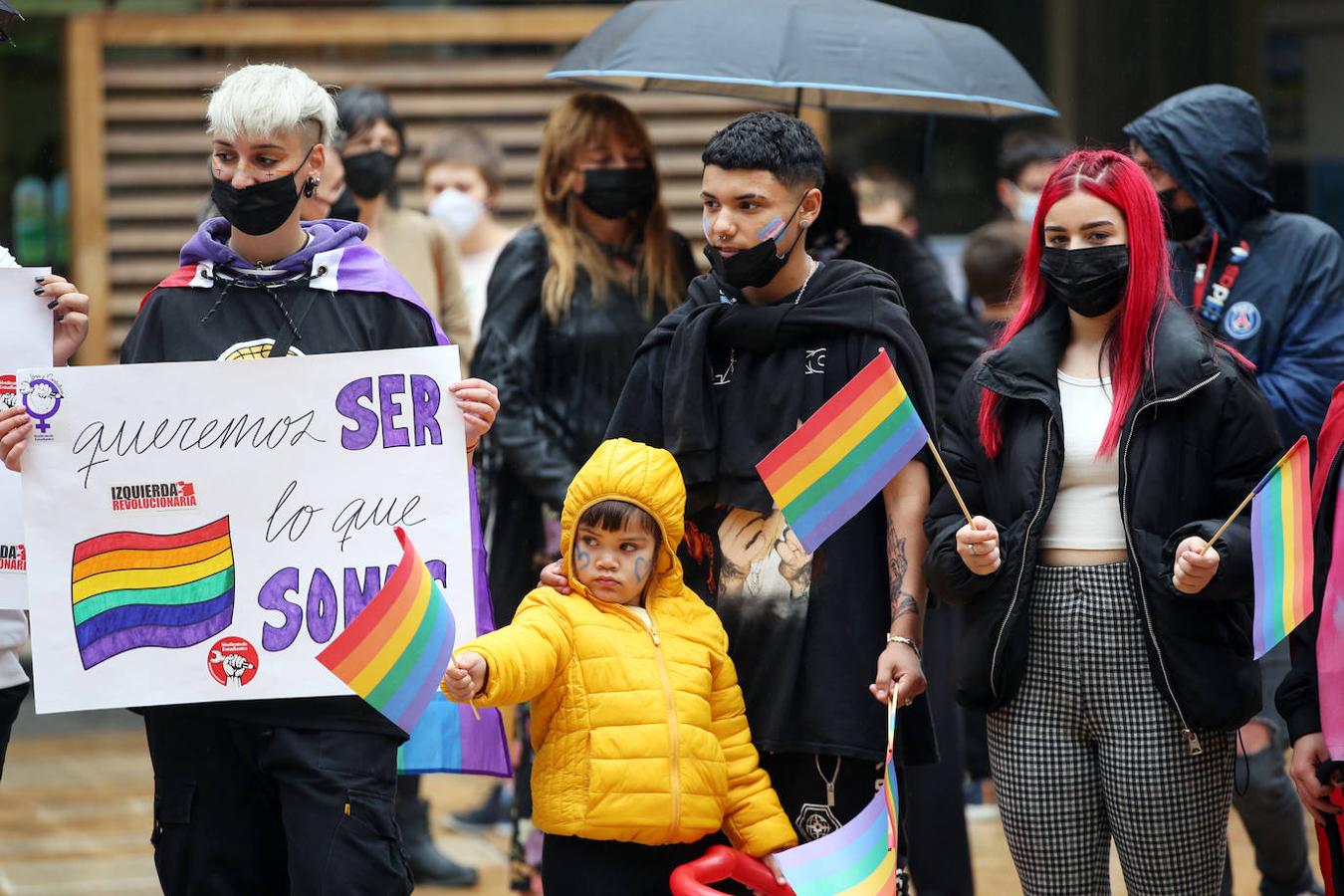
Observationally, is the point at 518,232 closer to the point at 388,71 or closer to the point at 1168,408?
the point at 1168,408

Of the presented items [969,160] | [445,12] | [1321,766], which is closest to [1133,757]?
[1321,766]

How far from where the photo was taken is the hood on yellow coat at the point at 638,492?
4.10 metres

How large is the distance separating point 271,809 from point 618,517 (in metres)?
0.97

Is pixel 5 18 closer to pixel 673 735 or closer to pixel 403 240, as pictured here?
pixel 673 735

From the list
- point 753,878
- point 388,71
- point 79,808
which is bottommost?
point 79,808

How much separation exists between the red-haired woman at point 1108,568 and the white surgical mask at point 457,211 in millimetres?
4558

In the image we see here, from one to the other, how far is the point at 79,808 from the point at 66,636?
458cm

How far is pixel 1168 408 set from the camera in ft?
13.4

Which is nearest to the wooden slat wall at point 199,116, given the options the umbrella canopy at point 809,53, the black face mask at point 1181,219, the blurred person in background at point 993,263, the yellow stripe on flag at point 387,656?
the blurred person in background at point 993,263

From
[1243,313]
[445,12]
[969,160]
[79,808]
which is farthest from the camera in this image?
[969,160]

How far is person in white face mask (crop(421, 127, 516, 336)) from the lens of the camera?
27.7 feet

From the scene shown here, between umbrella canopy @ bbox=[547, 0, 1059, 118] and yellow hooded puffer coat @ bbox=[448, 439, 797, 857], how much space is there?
1.73 m

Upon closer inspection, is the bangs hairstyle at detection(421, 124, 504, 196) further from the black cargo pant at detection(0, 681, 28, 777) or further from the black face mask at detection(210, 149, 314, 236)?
the black cargo pant at detection(0, 681, 28, 777)

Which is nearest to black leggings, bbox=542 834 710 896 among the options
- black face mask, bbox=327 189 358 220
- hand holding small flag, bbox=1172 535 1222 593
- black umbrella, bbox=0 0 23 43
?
hand holding small flag, bbox=1172 535 1222 593
